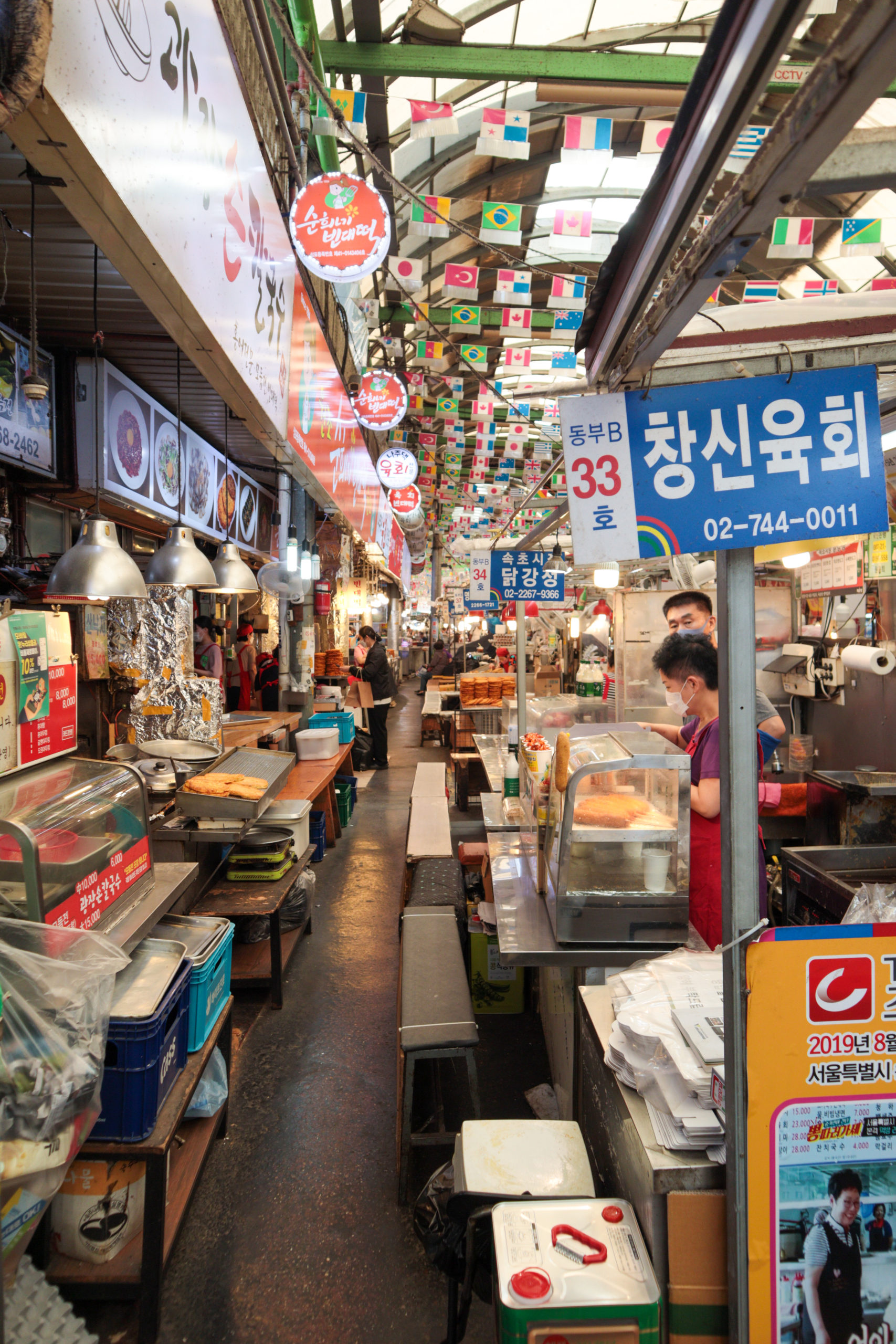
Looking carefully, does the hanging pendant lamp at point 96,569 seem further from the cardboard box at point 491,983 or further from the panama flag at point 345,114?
the cardboard box at point 491,983

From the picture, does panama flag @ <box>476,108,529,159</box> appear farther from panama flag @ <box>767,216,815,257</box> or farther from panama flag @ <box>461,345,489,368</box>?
panama flag @ <box>461,345,489,368</box>

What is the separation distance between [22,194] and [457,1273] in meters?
4.43

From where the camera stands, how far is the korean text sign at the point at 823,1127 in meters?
1.64

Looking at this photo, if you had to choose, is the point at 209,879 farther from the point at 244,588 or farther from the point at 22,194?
the point at 22,194

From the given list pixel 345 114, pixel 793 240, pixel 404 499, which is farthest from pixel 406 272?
pixel 404 499

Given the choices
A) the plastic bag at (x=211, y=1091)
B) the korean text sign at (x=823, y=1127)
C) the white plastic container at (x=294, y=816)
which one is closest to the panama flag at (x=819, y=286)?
the white plastic container at (x=294, y=816)

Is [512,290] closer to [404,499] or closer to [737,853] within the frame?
[404,499]

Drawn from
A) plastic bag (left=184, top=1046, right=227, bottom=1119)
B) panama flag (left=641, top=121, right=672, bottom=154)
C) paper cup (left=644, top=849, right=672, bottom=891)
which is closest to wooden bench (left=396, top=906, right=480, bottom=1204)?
plastic bag (left=184, top=1046, right=227, bottom=1119)

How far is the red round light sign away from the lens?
8867mm

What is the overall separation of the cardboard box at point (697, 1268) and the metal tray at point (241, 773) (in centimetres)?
325

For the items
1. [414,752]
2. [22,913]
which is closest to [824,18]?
[22,913]

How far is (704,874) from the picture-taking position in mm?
3246

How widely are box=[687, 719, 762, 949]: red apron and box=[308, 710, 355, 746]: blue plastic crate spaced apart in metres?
6.87

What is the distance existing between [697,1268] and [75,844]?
232 centimetres
